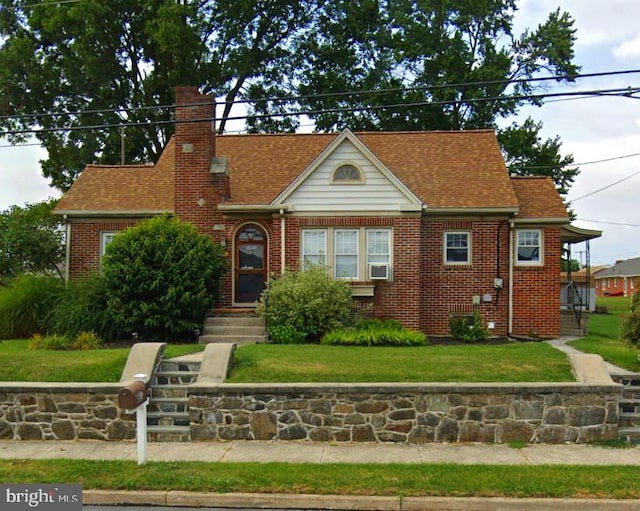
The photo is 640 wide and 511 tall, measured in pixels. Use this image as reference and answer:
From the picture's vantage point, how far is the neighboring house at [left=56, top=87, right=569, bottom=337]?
1612 cm

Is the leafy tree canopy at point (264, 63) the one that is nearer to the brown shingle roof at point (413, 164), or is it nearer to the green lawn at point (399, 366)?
the brown shingle roof at point (413, 164)

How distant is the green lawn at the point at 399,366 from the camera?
9.71 metres

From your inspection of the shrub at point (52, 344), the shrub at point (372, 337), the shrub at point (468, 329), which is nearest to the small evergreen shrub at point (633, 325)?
the shrub at point (372, 337)

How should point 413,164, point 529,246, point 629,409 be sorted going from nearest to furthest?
point 629,409 → point 529,246 → point 413,164

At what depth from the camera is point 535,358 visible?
1084cm

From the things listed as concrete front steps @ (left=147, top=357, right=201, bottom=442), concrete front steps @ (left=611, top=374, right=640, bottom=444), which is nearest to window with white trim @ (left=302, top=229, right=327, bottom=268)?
concrete front steps @ (left=147, top=357, right=201, bottom=442)

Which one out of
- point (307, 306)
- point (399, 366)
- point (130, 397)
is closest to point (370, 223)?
point (307, 306)

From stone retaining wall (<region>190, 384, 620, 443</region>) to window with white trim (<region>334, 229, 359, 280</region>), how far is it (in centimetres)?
738

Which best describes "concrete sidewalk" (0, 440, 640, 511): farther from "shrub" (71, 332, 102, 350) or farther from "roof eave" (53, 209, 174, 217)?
"roof eave" (53, 209, 174, 217)

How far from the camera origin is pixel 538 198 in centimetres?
1811

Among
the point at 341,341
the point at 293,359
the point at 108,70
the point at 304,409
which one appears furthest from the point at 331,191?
the point at 108,70

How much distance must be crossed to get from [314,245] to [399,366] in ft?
21.9

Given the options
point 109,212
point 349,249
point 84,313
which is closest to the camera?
point 84,313

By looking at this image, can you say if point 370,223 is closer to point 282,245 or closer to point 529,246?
point 282,245
